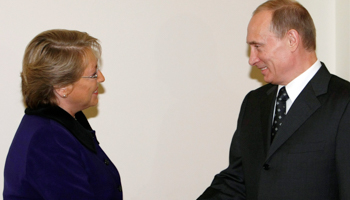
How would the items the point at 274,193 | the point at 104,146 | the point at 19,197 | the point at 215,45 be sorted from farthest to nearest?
1. the point at 215,45
2. the point at 104,146
3. the point at 274,193
4. the point at 19,197

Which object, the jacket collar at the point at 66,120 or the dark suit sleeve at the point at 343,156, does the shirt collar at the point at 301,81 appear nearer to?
the dark suit sleeve at the point at 343,156

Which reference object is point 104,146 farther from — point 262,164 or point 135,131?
point 262,164

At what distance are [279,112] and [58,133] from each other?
1.04m

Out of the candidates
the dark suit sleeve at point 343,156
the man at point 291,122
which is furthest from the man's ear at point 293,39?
the dark suit sleeve at point 343,156

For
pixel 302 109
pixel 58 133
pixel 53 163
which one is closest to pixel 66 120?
pixel 58 133

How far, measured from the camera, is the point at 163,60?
265 cm

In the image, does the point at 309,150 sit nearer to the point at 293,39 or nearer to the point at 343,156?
the point at 343,156

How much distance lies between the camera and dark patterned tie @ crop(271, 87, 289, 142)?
195 centimetres

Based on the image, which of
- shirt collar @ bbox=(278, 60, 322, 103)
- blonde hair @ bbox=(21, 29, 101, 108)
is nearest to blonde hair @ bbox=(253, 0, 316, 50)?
shirt collar @ bbox=(278, 60, 322, 103)

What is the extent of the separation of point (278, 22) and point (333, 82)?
1.26 ft

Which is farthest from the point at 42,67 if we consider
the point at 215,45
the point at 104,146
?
the point at 215,45

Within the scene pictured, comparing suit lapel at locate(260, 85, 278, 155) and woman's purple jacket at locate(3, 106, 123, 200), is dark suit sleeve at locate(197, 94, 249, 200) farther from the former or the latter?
woman's purple jacket at locate(3, 106, 123, 200)

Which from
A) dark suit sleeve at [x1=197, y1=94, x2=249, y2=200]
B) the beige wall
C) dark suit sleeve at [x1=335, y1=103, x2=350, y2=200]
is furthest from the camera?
the beige wall

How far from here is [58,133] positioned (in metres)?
1.79
